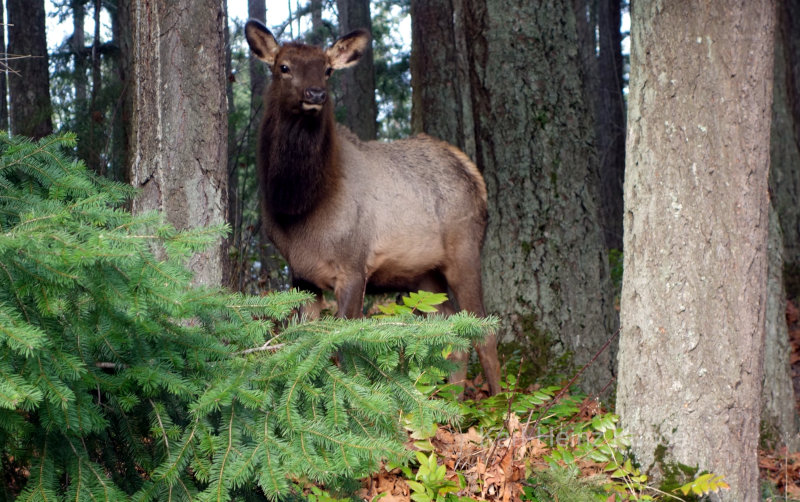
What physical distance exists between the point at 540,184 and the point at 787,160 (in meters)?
6.14

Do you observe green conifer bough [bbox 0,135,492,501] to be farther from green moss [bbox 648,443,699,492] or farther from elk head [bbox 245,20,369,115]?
elk head [bbox 245,20,369,115]

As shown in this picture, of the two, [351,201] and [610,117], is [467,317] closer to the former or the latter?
[351,201]

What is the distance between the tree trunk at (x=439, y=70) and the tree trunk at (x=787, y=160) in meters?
4.48

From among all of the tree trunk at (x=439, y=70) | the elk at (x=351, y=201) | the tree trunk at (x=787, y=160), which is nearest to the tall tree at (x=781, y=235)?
the tree trunk at (x=787, y=160)

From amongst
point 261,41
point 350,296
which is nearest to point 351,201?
point 350,296

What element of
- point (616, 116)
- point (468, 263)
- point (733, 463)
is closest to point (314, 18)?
point (616, 116)

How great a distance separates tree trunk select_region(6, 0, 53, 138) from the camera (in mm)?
11905

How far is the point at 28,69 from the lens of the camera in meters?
12.5

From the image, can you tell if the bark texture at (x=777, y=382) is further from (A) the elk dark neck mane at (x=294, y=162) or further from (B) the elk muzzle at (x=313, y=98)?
(B) the elk muzzle at (x=313, y=98)

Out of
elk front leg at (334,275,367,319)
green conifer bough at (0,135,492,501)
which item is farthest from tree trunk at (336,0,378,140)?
green conifer bough at (0,135,492,501)

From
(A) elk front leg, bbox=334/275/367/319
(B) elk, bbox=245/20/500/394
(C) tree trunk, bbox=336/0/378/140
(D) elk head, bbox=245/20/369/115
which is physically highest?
(C) tree trunk, bbox=336/0/378/140

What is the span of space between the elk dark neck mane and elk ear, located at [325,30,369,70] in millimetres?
480

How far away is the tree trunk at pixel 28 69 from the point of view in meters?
11.9

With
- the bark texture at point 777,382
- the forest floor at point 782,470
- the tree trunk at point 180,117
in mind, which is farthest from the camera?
the bark texture at point 777,382
